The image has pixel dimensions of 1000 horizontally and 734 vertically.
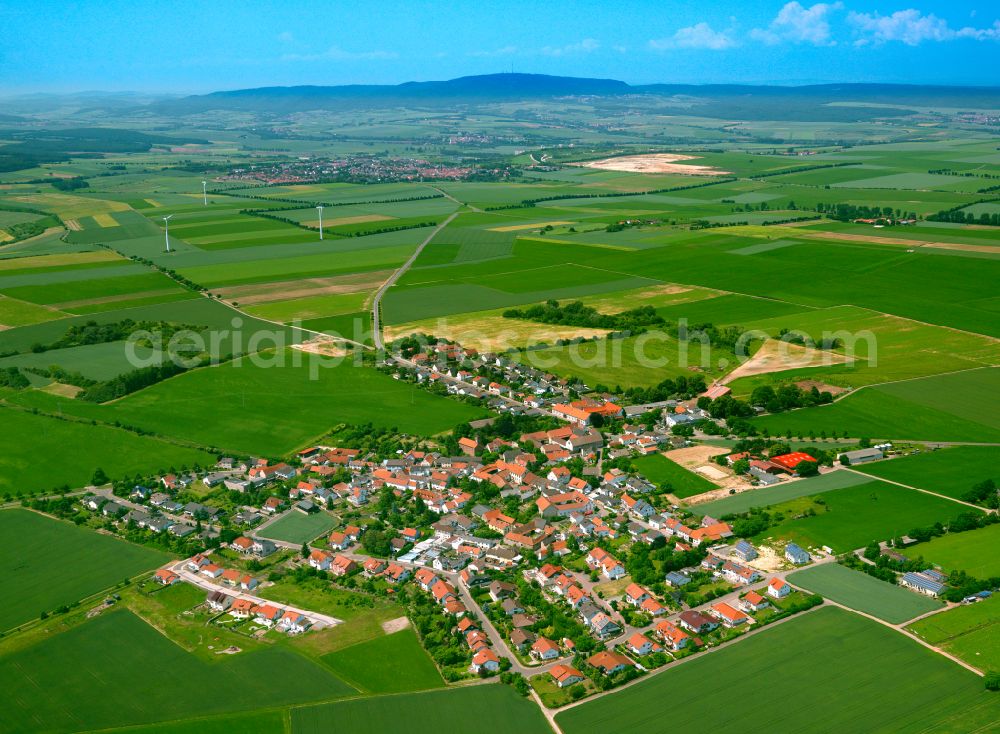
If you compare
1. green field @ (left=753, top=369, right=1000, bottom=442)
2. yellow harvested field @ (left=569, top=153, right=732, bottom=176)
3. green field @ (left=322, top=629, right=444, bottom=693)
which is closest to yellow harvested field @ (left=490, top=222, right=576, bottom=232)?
yellow harvested field @ (left=569, top=153, right=732, bottom=176)

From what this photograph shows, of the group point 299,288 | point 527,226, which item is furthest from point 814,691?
point 527,226

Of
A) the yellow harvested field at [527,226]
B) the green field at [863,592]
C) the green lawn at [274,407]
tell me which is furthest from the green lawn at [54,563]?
the yellow harvested field at [527,226]

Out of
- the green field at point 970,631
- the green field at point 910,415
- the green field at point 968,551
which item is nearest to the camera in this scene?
the green field at point 970,631

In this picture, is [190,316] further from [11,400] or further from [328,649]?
[328,649]

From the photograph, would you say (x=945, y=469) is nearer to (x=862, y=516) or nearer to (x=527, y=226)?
(x=862, y=516)

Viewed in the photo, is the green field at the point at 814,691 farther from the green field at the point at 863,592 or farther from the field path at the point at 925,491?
the field path at the point at 925,491
